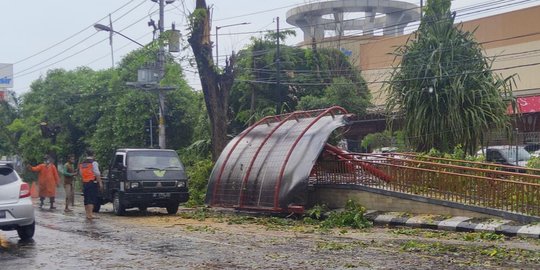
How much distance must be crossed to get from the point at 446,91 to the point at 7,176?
1500 centimetres

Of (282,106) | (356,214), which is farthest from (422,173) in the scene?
(282,106)

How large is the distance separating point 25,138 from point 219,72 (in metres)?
23.9

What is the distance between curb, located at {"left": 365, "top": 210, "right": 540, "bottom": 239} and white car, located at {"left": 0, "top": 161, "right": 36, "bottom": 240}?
25.0 ft

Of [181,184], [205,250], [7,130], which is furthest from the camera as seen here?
[7,130]

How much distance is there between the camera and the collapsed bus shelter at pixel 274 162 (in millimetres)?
15703

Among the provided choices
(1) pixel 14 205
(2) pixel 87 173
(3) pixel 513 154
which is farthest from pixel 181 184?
(3) pixel 513 154

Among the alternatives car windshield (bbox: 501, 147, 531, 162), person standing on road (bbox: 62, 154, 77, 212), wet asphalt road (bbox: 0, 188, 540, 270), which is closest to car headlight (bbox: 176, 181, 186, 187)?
wet asphalt road (bbox: 0, 188, 540, 270)

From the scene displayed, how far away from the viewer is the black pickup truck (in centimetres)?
1748

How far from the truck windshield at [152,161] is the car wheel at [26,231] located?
5.93 meters

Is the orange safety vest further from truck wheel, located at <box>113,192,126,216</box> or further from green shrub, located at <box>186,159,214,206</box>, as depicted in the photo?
green shrub, located at <box>186,159,214,206</box>

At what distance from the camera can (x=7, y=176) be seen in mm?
11805

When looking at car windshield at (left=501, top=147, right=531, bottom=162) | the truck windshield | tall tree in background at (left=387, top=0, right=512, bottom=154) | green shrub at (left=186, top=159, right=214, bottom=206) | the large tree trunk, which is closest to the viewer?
the truck windshield

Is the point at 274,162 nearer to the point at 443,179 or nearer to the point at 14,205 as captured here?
the point at 443,179

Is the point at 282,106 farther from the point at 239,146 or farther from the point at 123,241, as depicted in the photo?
the point at 123,241
